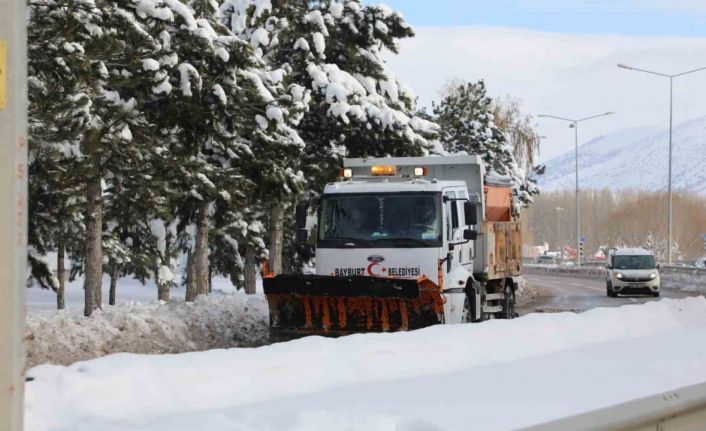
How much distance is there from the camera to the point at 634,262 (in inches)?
1570

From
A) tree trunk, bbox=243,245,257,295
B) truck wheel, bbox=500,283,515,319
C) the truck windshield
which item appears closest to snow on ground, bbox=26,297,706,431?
the truck windshield

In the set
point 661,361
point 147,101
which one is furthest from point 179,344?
point 661,361

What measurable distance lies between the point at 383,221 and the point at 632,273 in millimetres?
24688

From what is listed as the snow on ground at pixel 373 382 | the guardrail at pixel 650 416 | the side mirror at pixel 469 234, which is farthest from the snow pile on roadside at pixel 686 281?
the guardrail at pixel 650 416

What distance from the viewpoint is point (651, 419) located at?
4770 millimetres

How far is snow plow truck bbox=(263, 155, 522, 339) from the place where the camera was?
15.6m

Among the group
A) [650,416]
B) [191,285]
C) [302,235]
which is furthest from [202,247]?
[650,416]

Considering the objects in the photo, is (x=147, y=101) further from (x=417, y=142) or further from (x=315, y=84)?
(x=417, y=142)

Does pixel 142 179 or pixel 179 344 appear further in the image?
pixel 142 179

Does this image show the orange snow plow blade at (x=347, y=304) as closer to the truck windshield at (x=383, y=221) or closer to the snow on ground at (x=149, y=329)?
the truck windshield at (x=383, y=221)

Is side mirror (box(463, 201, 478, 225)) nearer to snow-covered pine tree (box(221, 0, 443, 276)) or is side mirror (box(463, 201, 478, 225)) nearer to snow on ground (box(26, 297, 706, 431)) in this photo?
snow on ground (box(26, 297, 706, 431))

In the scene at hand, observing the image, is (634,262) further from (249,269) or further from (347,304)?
(347,304)

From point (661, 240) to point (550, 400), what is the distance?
466 ft

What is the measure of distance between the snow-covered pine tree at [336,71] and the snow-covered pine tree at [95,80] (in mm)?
6252
